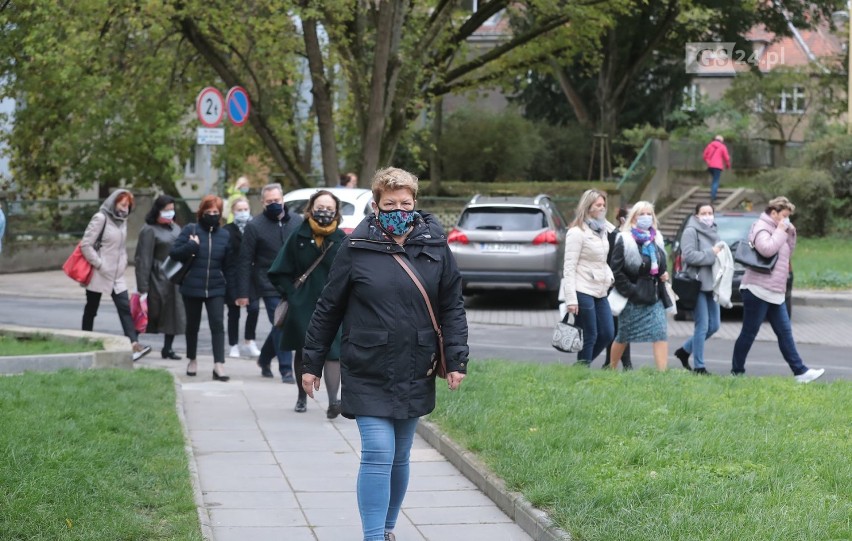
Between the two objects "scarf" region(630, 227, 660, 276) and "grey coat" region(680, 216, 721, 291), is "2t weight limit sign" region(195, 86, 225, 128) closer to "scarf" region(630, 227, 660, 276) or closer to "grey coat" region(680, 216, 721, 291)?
"grey coat" region(680, 216, 721, 291)

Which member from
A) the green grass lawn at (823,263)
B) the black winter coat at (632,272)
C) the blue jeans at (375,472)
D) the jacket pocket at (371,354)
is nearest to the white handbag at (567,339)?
the black winter coat at (632,272)

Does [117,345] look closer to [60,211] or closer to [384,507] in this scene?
[384,507]

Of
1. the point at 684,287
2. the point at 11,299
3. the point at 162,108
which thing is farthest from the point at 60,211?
the point at 684,287

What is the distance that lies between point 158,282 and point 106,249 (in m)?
0.62

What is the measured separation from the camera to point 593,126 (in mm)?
47281

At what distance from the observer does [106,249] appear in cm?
1345

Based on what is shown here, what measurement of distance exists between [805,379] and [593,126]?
118 feet

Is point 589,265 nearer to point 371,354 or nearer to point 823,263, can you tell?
point 371,354

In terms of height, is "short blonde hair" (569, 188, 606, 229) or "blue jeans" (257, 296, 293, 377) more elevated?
"short blonde hair" (569, 188, 606, 229)

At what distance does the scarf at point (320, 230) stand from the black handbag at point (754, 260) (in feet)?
13.1

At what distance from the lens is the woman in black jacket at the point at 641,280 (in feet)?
38.5

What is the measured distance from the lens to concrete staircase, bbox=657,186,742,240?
1337 inches

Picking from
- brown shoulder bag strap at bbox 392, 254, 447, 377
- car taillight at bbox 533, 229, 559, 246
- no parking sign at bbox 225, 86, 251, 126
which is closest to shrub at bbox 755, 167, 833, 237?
car taillight at bbox 533, 229, 559, 246
